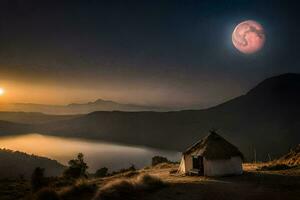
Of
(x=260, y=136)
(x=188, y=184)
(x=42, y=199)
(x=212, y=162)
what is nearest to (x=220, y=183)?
(x=188, y=184)

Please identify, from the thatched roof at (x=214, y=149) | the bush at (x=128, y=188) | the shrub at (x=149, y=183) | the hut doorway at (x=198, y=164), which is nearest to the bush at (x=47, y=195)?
the bush at (x=128, y=188)

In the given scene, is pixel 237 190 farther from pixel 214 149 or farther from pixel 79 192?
pixel 79 192

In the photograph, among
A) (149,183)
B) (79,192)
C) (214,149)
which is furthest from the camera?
(214,149)

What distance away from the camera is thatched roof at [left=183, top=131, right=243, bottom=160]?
27.7 m

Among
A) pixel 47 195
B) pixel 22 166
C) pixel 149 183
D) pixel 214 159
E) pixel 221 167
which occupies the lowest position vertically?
pixel 22 166

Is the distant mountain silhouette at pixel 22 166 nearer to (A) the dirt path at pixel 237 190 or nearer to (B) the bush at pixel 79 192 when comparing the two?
(B) the bush at pixel 79 192

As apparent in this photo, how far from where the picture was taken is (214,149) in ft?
93.0

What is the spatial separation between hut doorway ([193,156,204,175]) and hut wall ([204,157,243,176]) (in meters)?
0.63

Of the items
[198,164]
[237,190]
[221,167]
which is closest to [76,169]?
[198,164]

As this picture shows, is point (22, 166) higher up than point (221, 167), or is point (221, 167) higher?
point (221, 167)

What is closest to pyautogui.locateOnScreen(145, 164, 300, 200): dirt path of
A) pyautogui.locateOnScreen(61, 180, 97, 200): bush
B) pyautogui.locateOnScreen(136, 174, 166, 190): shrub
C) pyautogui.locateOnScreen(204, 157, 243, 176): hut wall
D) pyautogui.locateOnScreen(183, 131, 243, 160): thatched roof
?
pyautogui.locateOnScreen(136, 174, 166, 190): shrub

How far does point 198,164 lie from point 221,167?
249 cm

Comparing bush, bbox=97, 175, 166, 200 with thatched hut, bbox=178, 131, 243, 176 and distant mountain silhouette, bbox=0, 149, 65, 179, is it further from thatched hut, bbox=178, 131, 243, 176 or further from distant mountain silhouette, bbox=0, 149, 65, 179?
distant mountain silhouette, bbox=0, 149, 65, 179

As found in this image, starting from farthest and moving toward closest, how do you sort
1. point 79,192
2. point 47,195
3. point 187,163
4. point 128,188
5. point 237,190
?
point 187,163
point 237,190
point 79,192
point 128,188
point 47,195
